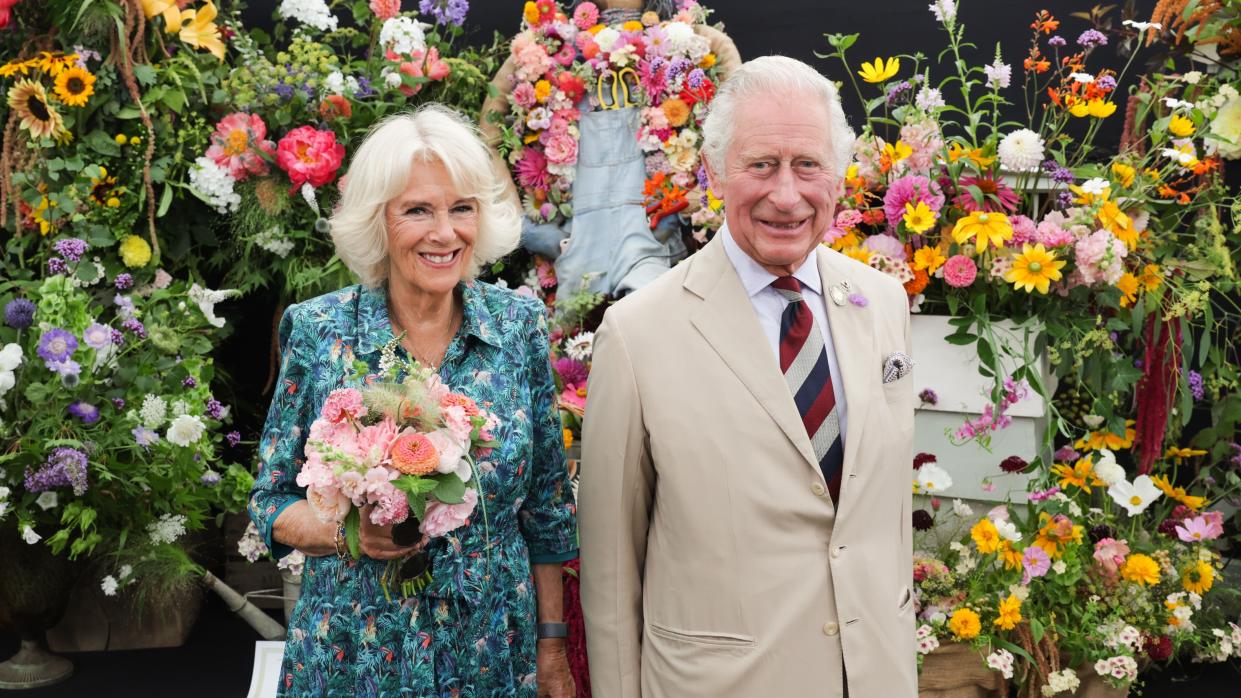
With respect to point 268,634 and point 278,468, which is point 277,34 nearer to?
point 268,634

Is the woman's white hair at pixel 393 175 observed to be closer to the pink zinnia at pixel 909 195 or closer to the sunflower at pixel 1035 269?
the pink zinnia at pixel 909 195

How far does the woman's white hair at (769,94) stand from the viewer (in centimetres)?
176

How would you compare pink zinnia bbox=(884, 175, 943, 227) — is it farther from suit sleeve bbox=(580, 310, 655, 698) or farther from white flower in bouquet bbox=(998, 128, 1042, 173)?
suit sleeve bbox=(580, 310, 655, 698)

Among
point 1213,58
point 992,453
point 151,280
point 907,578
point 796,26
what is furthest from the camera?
point 796,26

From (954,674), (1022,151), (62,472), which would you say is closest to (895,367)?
(954,674)

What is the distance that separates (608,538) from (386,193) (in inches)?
27.1

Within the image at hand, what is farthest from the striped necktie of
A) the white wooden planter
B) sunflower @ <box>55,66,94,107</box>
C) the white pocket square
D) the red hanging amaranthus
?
sunflower @ <box>55,66,94,107</box>

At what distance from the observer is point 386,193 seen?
6.19ft

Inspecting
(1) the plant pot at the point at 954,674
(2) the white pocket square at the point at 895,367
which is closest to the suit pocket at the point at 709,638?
(2) the white pocket square at the point at 895,367

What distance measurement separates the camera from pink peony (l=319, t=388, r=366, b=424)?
5.35 feet

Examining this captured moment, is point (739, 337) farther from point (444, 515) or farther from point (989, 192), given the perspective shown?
point (989, 192)

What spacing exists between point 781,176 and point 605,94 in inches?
100

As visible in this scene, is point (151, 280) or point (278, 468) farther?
point (151, 280)

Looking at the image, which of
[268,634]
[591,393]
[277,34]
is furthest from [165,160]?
[591,393]
